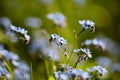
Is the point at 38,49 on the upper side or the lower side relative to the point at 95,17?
lower

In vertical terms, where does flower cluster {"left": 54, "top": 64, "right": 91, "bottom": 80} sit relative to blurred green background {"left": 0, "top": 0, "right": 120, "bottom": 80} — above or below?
below

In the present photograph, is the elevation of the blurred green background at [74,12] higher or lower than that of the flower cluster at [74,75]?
Answer: higher

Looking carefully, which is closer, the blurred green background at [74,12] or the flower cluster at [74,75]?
the flower cluster at [74,75]

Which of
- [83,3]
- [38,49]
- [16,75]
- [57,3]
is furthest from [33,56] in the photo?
[83,3]

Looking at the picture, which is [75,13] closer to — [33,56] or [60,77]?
[33,56]

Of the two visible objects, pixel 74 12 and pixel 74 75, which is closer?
pixel 74 75

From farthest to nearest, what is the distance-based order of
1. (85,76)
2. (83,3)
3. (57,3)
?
(83,3)
(57,3)
(85,76)

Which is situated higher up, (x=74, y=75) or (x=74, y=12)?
(x=74, y=12)

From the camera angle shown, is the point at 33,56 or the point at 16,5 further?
the point at 16,5

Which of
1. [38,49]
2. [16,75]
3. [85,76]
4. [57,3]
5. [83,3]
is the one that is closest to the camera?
[85,76]

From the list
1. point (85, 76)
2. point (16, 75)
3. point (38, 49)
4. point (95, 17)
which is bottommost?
point (85, 76)

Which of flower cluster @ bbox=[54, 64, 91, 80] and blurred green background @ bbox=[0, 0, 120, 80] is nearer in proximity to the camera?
flower cluster @ bbox=[54, 64, 91, 80]
